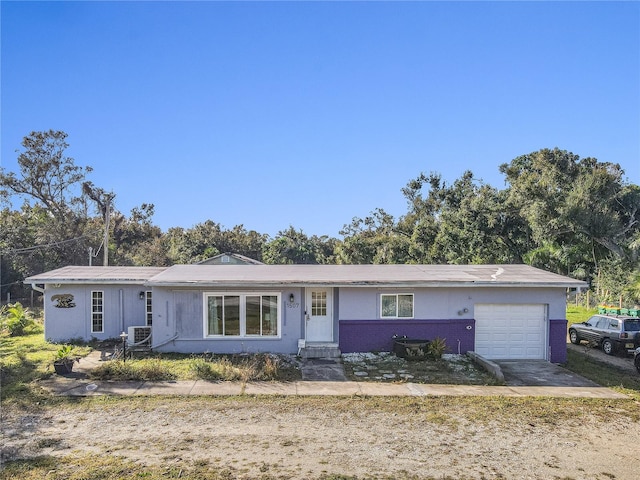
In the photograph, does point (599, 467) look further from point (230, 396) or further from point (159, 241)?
point (159, 241)

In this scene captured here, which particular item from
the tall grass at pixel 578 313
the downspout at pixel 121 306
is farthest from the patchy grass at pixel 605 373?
the downspout at pixel 121 306

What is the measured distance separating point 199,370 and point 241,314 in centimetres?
304

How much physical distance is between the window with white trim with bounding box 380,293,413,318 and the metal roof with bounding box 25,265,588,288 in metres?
0.62

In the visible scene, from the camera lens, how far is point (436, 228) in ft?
123

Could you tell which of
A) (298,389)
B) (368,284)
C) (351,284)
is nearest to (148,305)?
(351,284)

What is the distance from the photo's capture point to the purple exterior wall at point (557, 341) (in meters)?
14.7

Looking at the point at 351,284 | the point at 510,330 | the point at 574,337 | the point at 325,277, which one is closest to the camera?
the point at 351,284

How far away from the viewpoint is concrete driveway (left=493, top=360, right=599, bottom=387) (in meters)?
12.1

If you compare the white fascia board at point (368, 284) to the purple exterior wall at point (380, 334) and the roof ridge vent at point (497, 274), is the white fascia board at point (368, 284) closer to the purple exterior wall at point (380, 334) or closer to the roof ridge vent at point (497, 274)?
the roof ridge vent at point (497, 274)

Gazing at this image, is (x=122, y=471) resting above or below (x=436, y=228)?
below

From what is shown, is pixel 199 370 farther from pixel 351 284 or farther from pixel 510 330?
pixel 510 330

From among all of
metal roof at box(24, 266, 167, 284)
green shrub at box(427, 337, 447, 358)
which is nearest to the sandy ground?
green shrub at box(427, 337, 447, 358)

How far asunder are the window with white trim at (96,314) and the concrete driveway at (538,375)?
14.4 m

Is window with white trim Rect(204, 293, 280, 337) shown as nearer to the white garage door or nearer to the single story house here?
the single story house
